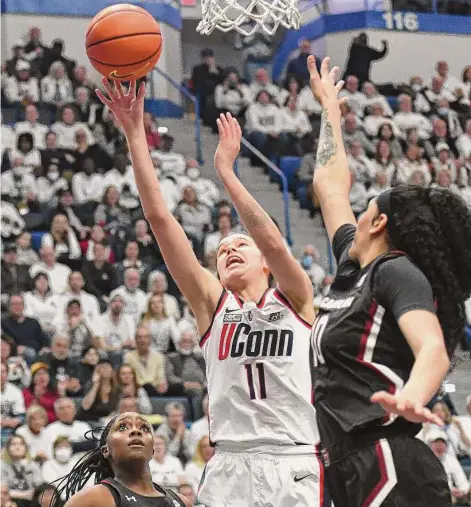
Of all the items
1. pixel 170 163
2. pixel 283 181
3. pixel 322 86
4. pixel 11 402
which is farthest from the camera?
pixel 283 181

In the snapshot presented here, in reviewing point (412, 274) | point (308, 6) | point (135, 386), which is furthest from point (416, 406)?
point (308, 6)

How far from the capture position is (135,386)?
10.0 metres

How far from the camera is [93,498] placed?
5234mm

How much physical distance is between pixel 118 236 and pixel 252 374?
763cm

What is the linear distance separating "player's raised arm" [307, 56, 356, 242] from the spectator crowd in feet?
11.8

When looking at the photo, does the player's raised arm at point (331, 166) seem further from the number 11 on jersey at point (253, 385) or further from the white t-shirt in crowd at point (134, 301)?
the white t-shirt in crowd at point (134, 301)

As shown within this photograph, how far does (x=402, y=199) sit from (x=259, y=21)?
3.41 m

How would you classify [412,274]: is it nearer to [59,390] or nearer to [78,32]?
[59,390]

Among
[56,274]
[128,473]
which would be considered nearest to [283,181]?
[56,274]

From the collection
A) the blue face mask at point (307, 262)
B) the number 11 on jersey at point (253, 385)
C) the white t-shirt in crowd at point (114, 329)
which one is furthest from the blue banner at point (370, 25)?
the number 11 on jersey at point (253, 385)

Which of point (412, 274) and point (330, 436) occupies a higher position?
point (412, 274)

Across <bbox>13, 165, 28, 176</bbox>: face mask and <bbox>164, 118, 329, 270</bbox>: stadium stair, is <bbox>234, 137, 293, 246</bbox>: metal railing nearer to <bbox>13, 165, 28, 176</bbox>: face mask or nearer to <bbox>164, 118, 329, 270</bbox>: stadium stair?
<bbox>164, 118, 329, 270</bbox>: stadium stair

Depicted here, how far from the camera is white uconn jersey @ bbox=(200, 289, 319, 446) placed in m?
4.91

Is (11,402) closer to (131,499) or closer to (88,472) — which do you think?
(88,472)
